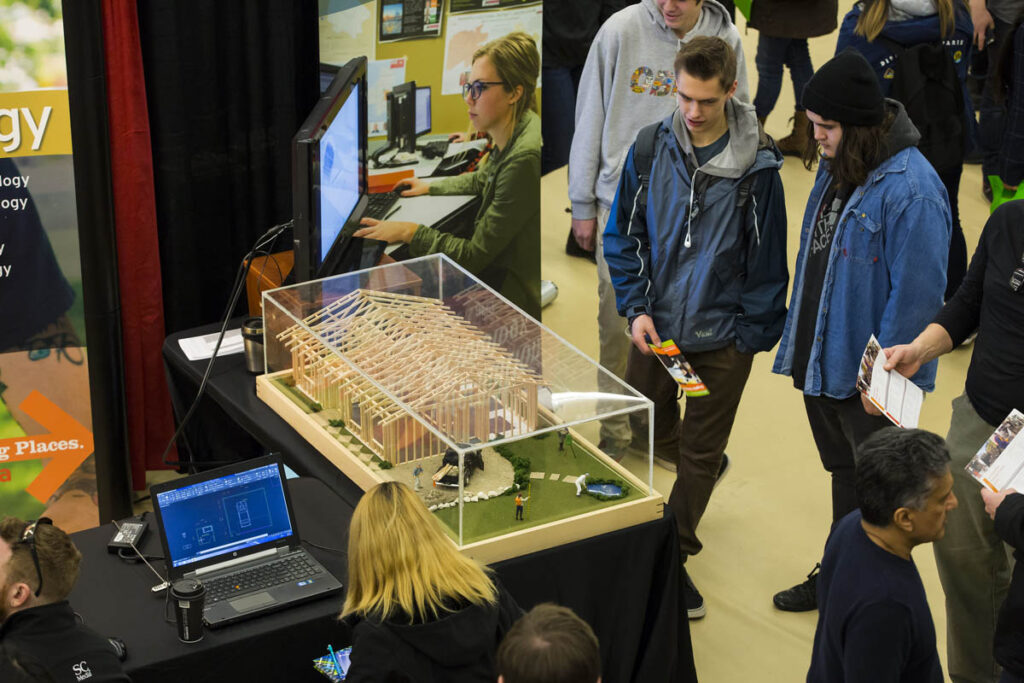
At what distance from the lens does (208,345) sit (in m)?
4.42

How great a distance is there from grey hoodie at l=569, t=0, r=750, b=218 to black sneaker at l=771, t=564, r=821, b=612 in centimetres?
154

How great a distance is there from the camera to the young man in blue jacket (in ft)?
13.1

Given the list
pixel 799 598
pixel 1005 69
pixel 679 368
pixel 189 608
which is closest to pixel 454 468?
pixel 189 608

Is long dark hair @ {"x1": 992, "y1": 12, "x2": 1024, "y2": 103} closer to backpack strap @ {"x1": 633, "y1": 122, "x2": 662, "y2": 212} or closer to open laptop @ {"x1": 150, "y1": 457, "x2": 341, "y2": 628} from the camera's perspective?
backpack strap @ {"x1": 633, "y1": 122, "x2": 662, "y2": 212}

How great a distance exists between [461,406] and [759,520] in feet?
5.80

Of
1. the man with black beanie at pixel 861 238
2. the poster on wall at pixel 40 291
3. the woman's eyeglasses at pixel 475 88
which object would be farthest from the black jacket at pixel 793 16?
the poster on wall at pixel 40 291

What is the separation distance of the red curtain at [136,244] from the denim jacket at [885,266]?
2.27m

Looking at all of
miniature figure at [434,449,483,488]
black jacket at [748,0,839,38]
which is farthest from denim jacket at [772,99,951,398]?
black jacket at [748,0,839,38]

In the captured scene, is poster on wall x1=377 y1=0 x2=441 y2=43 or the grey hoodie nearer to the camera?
the grey hoodie

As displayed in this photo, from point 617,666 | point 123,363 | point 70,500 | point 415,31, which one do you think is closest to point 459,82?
point 415,31

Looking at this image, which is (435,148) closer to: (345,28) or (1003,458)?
(345,28)

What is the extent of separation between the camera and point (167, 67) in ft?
14.6

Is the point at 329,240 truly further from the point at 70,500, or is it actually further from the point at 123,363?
the point at 70,500

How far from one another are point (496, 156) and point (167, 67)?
4.58ft
